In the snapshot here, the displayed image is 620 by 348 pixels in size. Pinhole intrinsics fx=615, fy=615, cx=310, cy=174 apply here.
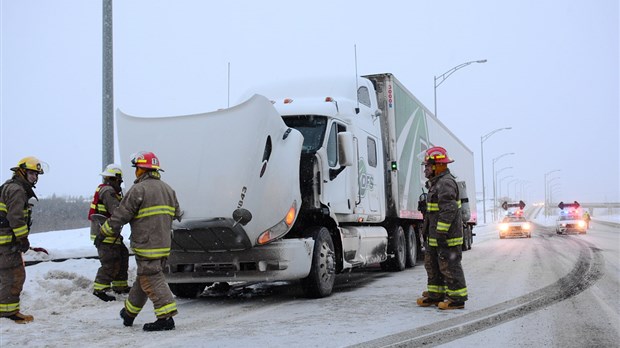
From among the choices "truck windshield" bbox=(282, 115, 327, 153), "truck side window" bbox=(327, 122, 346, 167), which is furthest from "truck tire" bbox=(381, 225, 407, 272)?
"truck windshield" bbox=(282, 115, 327, 153)

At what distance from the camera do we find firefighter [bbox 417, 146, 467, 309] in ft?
24.3

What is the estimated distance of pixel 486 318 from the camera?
22.4ft

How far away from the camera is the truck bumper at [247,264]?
8086 millimetres

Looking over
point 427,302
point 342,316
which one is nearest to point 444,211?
point 427,302

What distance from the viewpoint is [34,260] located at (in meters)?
9.44

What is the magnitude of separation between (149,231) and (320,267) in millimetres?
3190

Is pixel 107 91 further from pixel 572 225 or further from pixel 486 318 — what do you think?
pixel 572 225

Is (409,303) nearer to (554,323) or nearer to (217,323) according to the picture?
(554,323)

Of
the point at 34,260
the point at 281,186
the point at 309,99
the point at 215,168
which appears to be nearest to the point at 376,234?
the point at 309,99

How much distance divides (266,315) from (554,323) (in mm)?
3225

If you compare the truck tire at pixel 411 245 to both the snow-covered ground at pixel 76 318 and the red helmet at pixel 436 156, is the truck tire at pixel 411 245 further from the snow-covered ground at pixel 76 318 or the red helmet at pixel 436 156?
the red helmet at pixel 436 156

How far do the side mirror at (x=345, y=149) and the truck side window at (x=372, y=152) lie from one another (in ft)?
6.54

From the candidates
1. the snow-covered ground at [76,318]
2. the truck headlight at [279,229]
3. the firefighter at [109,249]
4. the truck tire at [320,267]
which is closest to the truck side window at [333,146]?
the truck tire at [320,267]

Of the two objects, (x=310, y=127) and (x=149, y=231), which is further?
(x=310, y=127)
